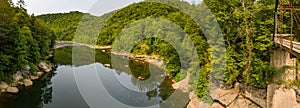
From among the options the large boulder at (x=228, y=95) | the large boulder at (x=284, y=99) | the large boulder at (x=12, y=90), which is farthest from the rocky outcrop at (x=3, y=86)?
the large boulder at (x=284, y=99)

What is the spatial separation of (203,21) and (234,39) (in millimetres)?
2080

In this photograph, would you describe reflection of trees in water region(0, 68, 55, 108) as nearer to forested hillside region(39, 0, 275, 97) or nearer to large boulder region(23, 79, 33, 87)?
large boulder region(23, 79, 33, 87)

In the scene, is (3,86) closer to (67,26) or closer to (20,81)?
(20,81)

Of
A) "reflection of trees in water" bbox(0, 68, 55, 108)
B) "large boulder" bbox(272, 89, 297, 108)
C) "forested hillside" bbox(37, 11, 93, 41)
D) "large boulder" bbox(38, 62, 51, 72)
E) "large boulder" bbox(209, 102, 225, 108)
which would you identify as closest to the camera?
"large boulder" bbox(272, 89, 297, 108)

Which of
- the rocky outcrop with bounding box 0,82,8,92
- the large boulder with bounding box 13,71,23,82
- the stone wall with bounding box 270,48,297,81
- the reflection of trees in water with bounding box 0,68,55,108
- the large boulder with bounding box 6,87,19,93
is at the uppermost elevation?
the stone wall with bounding box 270,48,297,81

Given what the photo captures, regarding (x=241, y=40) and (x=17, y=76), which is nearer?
(x=241, y=40)

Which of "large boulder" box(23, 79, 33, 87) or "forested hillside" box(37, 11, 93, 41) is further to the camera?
"forested hillside" box(37, 11, 93, 41)

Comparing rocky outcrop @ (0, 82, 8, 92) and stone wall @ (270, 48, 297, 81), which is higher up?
stone wall @ (270, 48, 297, 81)

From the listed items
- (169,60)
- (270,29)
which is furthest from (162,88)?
(270,29)

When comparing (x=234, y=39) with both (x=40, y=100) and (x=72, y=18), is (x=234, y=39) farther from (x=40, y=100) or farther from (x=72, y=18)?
(x=72, y=18)

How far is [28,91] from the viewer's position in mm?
18891

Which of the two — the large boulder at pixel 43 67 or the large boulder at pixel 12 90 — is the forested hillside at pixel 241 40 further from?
the large boulder at pixel 43 67

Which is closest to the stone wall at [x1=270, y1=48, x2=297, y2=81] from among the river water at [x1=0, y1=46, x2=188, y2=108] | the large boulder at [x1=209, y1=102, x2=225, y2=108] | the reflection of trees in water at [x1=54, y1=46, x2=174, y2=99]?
the large boulder at [x1=209, y1=102, x2=225, y2=108]

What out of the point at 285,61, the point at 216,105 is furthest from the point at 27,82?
the point at 285,61
